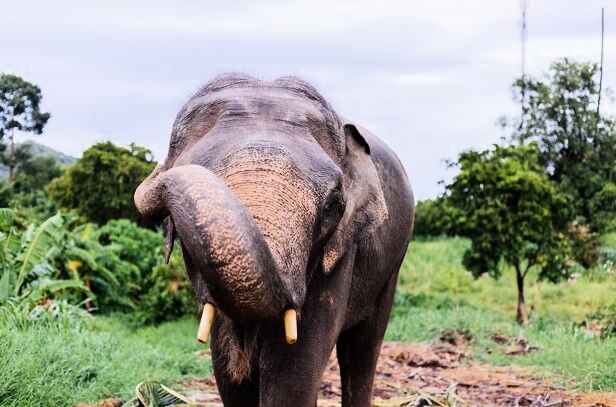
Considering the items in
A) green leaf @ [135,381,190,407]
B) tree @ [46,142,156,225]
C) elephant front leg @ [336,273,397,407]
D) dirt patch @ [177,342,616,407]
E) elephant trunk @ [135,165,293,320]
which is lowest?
dirt patch @ [177,342,616,407]

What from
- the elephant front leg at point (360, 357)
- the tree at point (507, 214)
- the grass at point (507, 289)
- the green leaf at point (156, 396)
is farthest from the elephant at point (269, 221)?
the grass at point (507, 289)

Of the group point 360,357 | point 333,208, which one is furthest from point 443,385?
point 333,208

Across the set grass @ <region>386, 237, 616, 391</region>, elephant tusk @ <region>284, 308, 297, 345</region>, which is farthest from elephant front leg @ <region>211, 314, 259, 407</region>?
grass @ <region>386, 237, 616, 391</region>

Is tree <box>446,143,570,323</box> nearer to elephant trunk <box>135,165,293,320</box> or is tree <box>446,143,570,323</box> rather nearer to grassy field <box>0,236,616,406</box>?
grassy field <box>0,236,616,406</box>

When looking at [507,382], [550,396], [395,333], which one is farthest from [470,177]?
[550,396]

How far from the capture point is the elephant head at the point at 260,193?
266 cm

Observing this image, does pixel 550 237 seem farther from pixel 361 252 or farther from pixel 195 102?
pixel 195 102

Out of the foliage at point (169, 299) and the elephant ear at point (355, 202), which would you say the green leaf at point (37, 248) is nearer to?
the foliage at point (169, 299)

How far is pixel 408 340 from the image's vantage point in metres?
12.9

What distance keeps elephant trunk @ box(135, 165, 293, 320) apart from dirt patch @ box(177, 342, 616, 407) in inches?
149

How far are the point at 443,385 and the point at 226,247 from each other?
6.26m

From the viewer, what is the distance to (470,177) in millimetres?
15648

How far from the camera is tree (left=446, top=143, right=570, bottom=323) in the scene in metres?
15.4

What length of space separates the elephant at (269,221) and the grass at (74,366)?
2.32 metres
